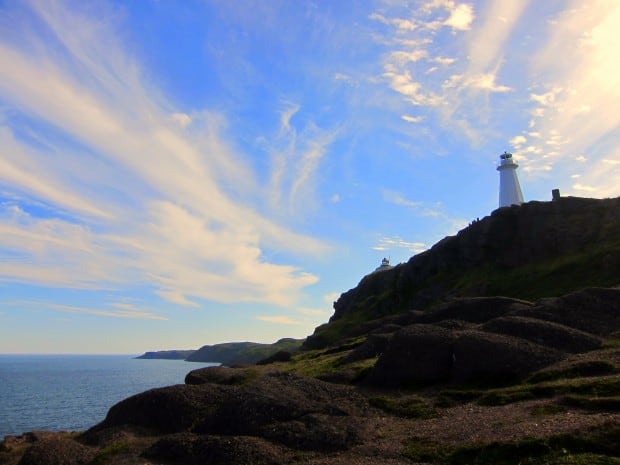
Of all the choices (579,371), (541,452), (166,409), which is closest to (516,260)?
(579,371)

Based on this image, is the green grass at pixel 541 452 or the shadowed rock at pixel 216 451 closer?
the green grass at pixel 541 452

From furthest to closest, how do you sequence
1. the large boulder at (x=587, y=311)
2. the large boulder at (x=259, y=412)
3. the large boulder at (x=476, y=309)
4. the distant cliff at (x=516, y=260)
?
the distant cliff at (x=516, y=260), the large boulder at (x=476, y=309), the large boulder at (x=587, y=311), the large boulder at (x=259, y=412)

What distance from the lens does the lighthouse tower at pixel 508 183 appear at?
389ft

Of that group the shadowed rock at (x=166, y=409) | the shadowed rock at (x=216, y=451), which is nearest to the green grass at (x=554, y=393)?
the shadowed rock at (x=216, y=451)

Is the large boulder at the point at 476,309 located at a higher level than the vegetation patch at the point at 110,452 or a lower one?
higher

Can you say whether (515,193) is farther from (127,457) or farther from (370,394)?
(127,457)

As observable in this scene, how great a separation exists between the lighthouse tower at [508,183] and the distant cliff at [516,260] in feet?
51.1

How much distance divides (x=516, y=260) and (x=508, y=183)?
31.4 m

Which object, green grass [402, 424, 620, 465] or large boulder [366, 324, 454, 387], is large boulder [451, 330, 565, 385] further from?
green grass [402, 424, 620, 465]

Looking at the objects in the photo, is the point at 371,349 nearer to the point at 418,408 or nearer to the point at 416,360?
the point at 416,360

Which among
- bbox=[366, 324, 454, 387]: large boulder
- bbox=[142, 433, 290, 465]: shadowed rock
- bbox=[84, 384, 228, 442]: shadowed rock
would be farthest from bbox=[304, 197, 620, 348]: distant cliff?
bbox=[142, 433, 290, 465]: shadowed rock

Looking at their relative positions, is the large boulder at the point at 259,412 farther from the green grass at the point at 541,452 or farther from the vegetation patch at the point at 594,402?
the vegetation patch at the point at 594,402

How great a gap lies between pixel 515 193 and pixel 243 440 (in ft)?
348

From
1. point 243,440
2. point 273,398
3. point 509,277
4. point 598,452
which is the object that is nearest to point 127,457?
point 243,440
